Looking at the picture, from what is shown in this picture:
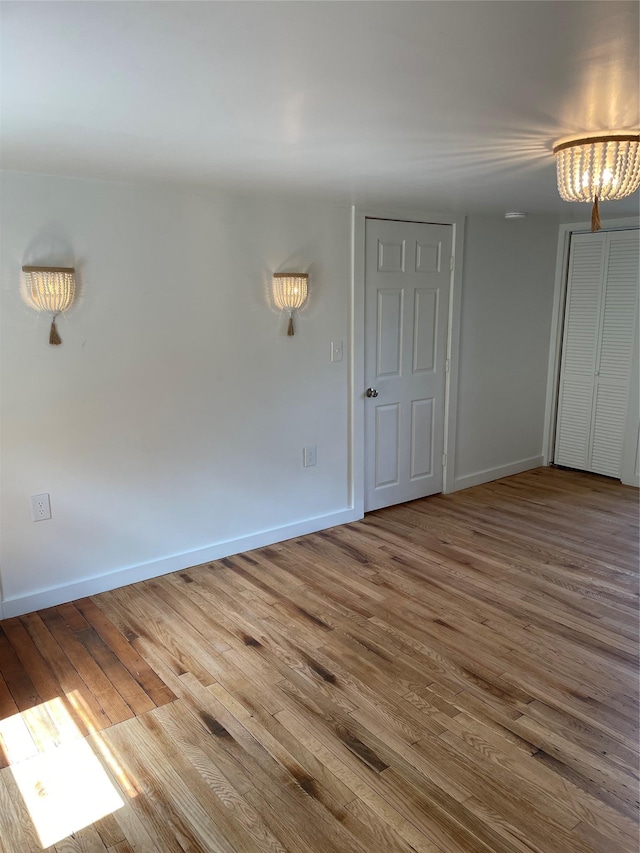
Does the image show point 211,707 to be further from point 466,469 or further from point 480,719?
point 466,469

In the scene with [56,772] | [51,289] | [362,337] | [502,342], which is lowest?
[56,772]

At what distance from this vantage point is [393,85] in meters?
1.53

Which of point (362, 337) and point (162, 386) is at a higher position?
point (362, 337)

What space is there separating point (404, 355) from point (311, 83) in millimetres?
2855

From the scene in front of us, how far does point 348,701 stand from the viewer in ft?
7.63

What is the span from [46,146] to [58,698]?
6.98 feet

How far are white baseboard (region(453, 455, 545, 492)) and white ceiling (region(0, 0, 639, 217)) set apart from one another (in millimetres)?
2781

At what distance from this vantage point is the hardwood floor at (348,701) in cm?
179

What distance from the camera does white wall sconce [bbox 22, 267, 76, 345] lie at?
2.72 m

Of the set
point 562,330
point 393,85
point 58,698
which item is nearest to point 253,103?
point 393,85

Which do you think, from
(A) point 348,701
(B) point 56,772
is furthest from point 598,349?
(B) point 56,772

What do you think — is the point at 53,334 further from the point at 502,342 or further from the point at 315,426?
the point at 502,342

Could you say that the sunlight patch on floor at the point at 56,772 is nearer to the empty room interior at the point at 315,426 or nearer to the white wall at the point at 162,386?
the empty room interior at the point at 315,426

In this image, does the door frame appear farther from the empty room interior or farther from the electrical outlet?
the electrical outlet
